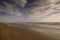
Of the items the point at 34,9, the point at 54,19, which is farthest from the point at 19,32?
the point at 54,19

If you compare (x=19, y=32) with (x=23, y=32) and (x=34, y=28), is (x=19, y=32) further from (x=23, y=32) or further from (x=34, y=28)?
(x=34, y=28)

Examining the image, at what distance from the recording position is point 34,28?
1.31m

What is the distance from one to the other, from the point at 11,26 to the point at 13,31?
7 cm

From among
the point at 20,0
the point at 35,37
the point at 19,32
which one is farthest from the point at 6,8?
the point at 35,37

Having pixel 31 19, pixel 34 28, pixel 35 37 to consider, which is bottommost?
pixel 35 37

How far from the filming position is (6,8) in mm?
1371

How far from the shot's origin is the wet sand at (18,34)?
1301 millimetres

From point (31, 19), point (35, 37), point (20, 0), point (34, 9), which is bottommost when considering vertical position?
point (35, 37)

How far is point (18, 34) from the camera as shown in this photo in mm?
1339

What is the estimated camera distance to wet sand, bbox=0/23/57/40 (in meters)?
1.30

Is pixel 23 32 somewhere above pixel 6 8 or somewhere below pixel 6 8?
below

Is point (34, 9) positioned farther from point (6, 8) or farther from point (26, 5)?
point (6, 8)

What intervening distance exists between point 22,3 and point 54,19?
1.43 ft

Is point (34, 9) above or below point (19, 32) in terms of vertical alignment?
above
